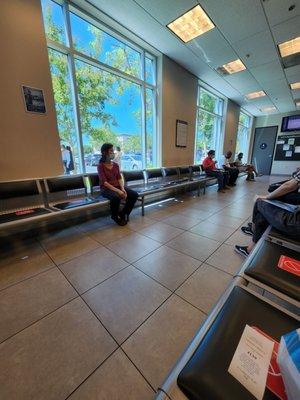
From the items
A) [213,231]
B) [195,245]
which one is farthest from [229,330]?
[213,231]

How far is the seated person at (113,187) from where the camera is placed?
112 inches

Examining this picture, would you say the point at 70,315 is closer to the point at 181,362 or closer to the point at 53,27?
the point at 181,362

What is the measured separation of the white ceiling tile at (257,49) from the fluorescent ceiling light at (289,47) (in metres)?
0.12

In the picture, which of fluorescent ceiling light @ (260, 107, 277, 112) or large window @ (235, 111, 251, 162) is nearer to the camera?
fluorescent ceiling light @ (260, 107, 277, 112)

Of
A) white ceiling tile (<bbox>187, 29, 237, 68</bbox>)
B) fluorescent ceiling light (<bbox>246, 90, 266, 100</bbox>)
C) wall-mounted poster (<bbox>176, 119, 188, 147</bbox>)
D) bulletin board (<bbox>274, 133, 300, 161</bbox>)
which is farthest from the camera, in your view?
bulletin board (<bbox>274, 133, 300, 161</bbox>)

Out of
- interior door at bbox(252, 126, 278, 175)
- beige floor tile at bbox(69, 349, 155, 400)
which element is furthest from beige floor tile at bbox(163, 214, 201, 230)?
interior door at bbox(252, 126, 278, 175)

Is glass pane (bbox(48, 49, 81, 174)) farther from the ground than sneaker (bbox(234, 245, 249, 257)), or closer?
farther from the ground

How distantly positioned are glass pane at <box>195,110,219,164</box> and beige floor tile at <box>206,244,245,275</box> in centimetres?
473

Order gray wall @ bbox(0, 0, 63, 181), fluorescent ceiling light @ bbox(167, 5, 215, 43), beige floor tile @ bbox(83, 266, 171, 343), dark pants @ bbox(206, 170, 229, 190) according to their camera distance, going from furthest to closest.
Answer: dark pants @ bbox(206, 170, 229, 190) < fluorescent ceiling light @ bbox(167, 5, 215, 43) < gray wall @ bbox(0, 0, 63, 181) < beige floor tile @ bbox(83, 266, 171, 343)

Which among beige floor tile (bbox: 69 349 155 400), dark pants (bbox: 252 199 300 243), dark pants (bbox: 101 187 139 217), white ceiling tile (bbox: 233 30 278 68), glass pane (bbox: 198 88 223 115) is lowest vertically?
beige floor tile (bbox: 69 349 155 400)

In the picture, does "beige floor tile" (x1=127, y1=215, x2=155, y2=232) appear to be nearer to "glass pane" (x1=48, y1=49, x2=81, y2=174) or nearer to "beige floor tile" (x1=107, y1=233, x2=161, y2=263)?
"beige floor tile" (x1=107, y1=233, x2=161, y2=263)

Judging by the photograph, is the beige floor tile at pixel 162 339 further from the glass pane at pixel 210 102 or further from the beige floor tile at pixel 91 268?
the glass pane at pixel 210 102

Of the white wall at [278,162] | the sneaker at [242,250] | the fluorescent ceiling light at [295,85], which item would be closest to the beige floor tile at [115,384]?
the sneaker at [242,250]

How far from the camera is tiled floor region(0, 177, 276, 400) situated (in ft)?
3.17
